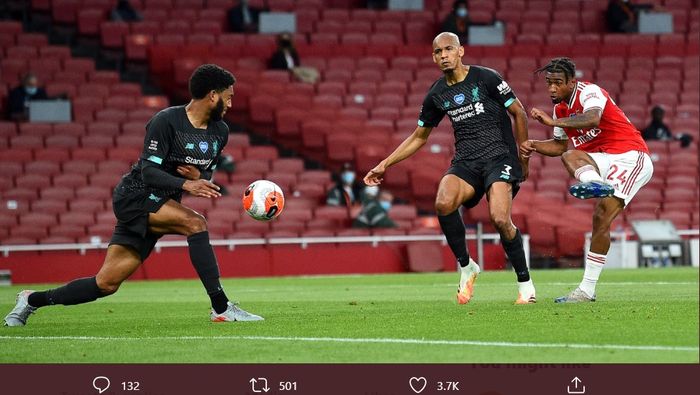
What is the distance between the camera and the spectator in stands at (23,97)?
82.6 feet

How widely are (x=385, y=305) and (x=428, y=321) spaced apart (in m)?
2.43

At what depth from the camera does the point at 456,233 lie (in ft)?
36.2

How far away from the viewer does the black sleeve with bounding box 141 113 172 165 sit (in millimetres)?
9548

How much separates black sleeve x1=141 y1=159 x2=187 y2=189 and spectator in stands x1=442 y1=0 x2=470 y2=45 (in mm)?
19970

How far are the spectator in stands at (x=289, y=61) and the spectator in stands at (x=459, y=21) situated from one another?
3417 mm

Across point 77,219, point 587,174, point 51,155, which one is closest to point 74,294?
point 587,174

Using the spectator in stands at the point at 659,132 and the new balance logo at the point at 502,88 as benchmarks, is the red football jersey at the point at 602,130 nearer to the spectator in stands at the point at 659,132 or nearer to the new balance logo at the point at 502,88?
the new balance logo at the point at 502,88

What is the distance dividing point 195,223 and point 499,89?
2.96 m

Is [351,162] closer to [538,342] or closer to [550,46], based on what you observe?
[550,46]

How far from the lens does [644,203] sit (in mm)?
25344

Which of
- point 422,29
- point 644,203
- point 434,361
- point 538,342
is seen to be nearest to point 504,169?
point 538,342

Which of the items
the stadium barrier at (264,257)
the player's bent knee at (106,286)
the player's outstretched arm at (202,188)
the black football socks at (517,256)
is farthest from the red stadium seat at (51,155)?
the player's outstretched arm at (202,188)
